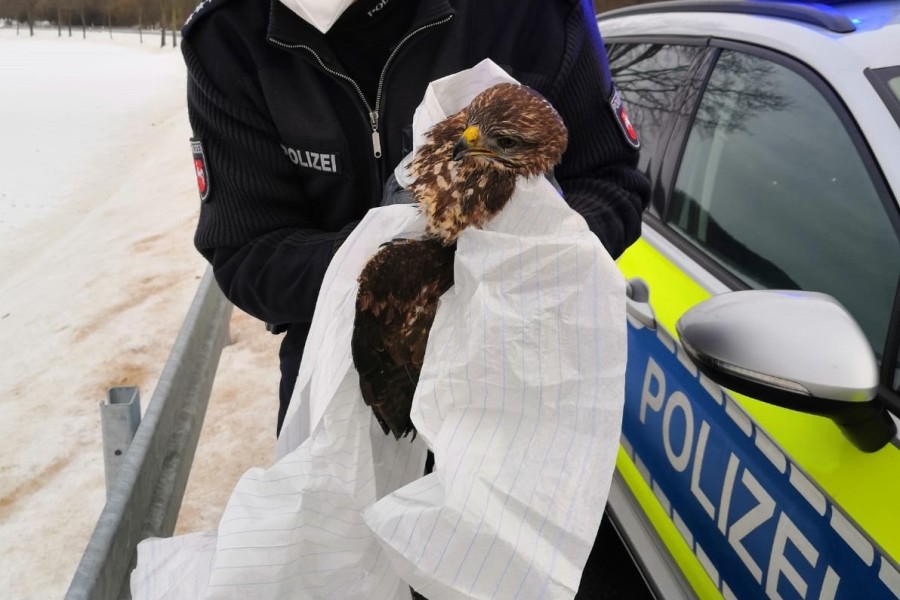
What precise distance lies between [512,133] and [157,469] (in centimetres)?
146

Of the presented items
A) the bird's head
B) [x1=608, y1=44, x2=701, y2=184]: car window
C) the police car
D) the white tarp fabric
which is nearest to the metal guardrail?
the white tarp fabric

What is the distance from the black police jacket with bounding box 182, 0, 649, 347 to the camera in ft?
5.21

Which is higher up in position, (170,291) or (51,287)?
(170,291)

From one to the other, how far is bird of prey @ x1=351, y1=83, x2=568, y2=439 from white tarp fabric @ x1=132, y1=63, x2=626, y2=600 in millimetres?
36

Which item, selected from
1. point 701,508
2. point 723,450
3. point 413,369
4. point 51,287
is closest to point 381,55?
point 413,369

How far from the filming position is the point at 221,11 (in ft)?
5.27

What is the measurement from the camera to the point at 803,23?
6.57 feet

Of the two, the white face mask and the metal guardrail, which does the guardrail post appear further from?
the white face mask

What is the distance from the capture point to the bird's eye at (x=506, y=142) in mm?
1292

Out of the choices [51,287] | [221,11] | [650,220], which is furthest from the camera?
[51,287]

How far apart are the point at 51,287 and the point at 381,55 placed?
5865 millimetres

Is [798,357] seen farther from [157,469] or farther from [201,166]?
[157,469]

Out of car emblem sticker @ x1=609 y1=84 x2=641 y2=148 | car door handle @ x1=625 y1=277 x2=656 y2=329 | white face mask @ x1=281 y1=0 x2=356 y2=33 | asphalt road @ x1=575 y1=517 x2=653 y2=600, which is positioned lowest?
asphalt road @ x1=575 y1=517 x2=653 y2=600

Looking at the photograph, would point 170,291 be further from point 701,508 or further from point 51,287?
point 701,508
